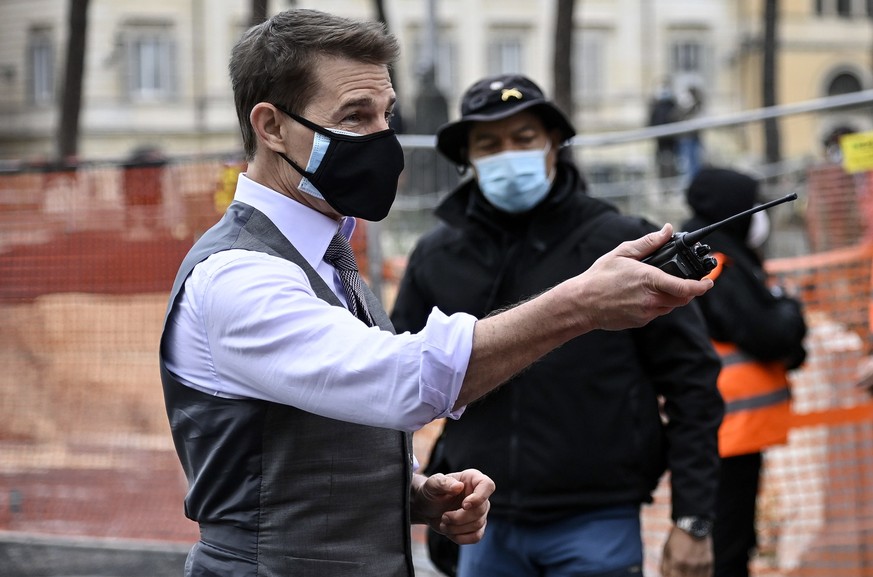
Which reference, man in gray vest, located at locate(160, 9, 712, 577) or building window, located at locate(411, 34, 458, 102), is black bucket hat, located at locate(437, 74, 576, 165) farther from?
building window, located at locate(411, 34, 458, 102)

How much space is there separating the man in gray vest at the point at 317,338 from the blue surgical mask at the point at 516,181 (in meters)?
1.37

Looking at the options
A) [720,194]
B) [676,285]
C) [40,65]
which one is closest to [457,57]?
[40,65]

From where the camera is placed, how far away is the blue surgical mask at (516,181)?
3.81 meters

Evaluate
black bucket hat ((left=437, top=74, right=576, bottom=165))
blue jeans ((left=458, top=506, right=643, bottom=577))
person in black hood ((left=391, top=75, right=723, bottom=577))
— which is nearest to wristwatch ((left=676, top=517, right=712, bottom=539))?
person in black hood ((left=391, top=75, right=723, bottom=577))

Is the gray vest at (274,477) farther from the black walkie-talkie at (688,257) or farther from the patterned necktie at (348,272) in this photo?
the black walkie-talkie at (688,257)

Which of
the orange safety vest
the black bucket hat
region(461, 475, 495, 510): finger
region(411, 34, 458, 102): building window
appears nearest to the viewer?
region(461, 475, 495, 510): finger

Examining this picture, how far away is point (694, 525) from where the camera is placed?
3.72 m

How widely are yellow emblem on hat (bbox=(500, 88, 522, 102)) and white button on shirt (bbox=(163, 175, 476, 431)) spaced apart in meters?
1.84

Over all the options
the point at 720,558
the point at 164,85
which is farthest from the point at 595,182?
the point at 164,85

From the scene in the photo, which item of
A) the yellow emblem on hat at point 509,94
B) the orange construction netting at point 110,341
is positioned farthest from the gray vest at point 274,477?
the orange construction netting at point 110,341

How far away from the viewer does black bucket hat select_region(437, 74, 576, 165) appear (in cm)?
386

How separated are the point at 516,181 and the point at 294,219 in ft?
5.16

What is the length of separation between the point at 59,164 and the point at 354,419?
5320 millimetres

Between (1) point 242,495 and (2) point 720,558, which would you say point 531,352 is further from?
(2) point 720,558
